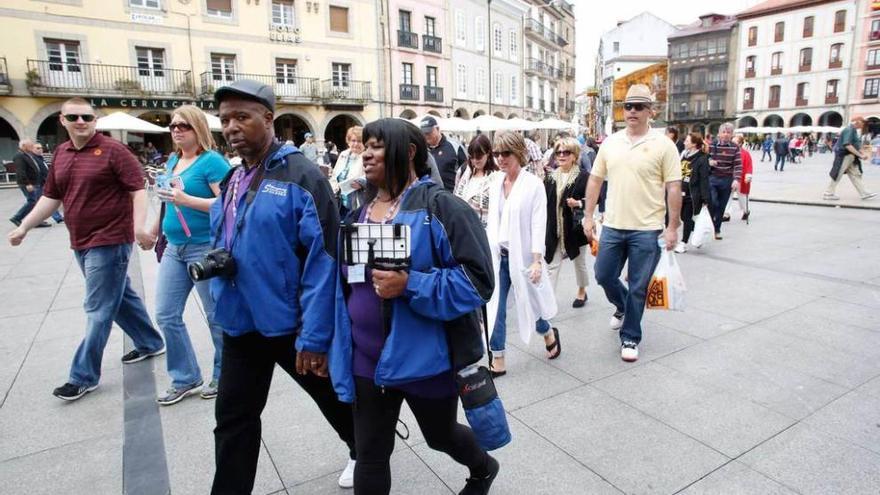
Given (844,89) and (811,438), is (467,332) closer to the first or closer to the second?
(811,438)

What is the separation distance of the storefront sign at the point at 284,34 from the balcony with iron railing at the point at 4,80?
10192 mm

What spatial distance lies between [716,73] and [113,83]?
59.6 metres

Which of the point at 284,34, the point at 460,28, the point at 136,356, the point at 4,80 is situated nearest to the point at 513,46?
the point at 460,28

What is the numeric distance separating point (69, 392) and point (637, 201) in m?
4.12

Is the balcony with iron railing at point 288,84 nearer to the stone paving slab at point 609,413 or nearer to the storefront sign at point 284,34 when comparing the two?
the storefront sign at point 284,34

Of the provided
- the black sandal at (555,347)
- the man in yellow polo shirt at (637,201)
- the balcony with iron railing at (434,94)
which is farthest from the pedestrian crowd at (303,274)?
the balcony with iron railing at (434,94)

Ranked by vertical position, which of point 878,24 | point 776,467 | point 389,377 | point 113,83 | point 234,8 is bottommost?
point 776,467

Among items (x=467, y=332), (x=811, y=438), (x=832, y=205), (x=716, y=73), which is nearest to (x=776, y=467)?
(x=811, y=438)

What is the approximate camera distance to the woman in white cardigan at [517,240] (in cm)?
360

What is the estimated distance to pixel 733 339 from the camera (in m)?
4.31

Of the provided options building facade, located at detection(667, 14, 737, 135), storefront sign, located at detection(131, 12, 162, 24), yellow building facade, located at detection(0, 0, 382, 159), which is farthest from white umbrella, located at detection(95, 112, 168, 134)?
building facade, located at detection(667, 14, 737, 135)

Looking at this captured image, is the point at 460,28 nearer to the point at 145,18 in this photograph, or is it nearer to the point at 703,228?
the point at 145,18

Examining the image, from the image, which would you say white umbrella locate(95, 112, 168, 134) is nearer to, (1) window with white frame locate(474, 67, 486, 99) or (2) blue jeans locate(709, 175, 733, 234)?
(2) blue jeans locate(709, 175, 733, 234)

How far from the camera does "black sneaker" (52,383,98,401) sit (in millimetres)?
3562
